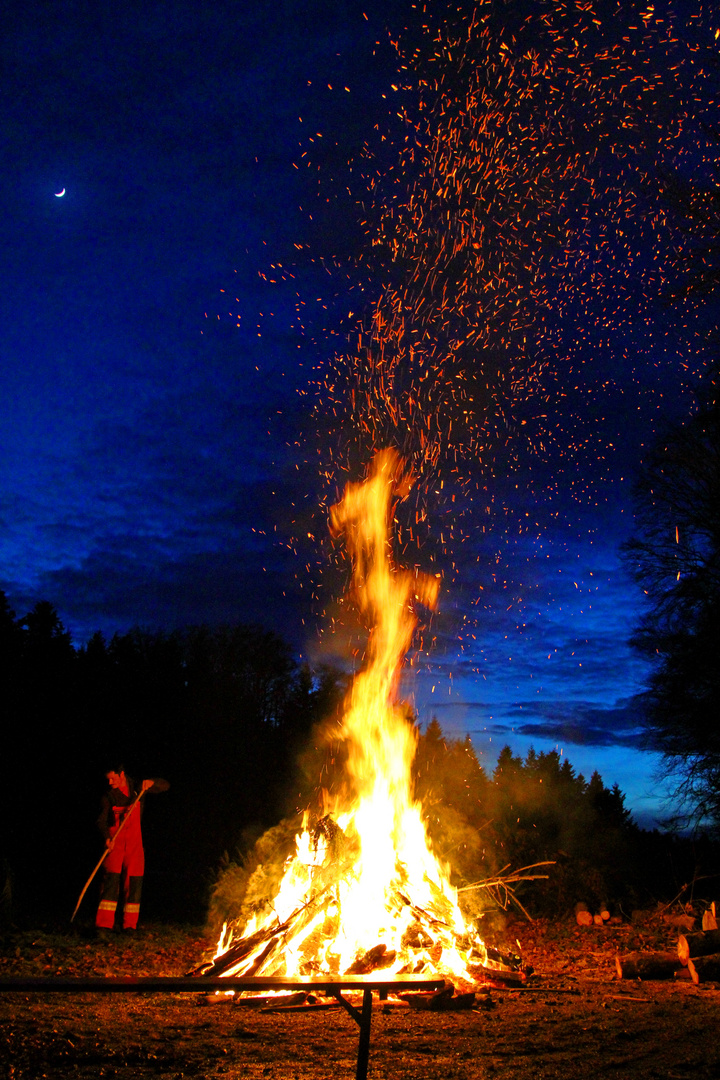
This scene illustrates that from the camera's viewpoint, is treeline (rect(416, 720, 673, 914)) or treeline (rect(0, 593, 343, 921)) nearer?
treeline (rect(416, 720, 673, 914))

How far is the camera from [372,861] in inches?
302

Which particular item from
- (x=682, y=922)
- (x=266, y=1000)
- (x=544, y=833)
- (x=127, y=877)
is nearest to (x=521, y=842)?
(x=544, y=833)

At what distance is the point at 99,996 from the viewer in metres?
5.80

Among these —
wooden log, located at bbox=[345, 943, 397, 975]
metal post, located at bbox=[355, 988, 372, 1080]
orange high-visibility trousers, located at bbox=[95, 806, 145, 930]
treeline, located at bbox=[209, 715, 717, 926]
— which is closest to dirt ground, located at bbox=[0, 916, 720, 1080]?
metal post, located at bbox=[355, 988, 372, 1080]

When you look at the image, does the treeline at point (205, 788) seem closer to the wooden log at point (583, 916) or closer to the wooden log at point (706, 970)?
the wooden log at point (583, 916)

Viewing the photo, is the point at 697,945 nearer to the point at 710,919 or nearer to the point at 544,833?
the point at 710,919

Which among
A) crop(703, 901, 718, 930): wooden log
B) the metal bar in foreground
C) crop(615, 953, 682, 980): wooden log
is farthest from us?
crop(703, 901, 718, 930): wooden log

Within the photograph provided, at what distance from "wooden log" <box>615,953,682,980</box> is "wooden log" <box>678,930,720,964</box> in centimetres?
12

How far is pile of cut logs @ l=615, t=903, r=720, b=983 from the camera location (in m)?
7.22

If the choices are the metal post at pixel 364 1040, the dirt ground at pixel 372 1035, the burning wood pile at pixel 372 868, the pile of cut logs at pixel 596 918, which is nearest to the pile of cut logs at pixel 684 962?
the dirt ground at pixel 372 1035

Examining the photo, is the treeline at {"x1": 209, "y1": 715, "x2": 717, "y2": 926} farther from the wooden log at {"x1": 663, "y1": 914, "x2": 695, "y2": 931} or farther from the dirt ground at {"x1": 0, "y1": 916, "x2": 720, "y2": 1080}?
the dirt ground at {"x1": 0, "y1": 916, "x2": 720, "y2": 1080}

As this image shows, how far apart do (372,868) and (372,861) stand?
0.10m

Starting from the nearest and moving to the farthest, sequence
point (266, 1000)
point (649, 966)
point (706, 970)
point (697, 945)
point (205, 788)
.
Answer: point (266, 1000) → point (706, 970) → point (649, 966) → point (697, 945) → point (205, 788)

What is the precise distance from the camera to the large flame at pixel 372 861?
6699 mm
